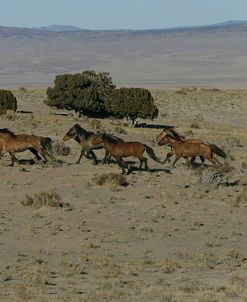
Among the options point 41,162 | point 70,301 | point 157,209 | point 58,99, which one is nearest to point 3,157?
point 41,162

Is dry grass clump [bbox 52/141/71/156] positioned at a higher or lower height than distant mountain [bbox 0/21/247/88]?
higher

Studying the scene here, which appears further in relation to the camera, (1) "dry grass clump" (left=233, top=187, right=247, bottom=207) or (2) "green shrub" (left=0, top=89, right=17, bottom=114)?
(2) "green shrub" (left=0, top=89, right=17, bottom=114)

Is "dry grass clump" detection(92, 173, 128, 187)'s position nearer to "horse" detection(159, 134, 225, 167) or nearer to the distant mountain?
"horse" detection(159, 134, 225, 167)

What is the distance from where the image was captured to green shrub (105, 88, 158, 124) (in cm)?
4397

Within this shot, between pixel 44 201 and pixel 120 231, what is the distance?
2727 millimetres

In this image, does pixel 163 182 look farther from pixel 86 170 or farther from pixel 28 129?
pixel 28 129

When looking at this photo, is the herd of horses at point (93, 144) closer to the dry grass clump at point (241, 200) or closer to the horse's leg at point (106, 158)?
the horse's leg at point (106, 158)

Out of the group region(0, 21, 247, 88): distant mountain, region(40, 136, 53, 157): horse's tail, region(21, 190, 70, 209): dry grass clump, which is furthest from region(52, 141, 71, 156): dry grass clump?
region(0, 21, 247, 88): distant mountain

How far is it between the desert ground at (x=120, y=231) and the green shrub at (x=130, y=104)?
15.7 m

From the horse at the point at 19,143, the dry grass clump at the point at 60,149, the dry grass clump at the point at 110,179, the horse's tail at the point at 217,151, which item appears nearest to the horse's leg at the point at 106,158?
the dry grass clump at the point at 110,179

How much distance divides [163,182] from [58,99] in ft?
85.5

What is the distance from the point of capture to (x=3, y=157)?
24.5 metres

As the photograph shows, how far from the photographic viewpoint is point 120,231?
16.5 meters

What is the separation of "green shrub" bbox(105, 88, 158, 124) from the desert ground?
51.4 ft
